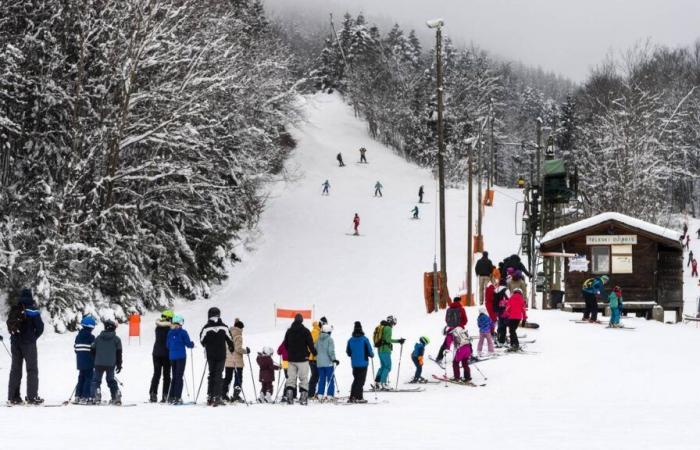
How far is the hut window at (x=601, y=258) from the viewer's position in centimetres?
3017

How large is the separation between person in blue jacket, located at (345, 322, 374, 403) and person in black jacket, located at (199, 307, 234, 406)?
2227 mm

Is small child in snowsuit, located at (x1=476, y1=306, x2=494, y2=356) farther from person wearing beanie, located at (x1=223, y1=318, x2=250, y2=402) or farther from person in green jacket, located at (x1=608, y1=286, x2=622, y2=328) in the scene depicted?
person in green jacket, located at (x1=608, y1=286, x2=622, y2=328)

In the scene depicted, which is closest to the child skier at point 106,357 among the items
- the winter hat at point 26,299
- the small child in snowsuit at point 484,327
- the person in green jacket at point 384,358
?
the winter hat at point 26,299

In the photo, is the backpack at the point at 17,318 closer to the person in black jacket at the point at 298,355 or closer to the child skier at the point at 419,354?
the person in black jacket at the point at 298,355

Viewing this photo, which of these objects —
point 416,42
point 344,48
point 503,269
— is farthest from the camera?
point 416,42

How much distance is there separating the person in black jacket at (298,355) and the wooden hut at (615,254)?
60.6 ft

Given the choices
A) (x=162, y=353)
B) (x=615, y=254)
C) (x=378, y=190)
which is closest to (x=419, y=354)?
(x=162, y=353)

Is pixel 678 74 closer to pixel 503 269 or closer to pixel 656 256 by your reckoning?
pixel 656 256

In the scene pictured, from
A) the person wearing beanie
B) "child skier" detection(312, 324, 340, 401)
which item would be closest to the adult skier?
"child skier" detection(312, 324, 340, 401)

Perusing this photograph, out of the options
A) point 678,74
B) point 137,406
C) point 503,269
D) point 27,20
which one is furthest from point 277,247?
point 678,74

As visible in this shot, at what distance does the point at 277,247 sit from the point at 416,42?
9403 centimetres

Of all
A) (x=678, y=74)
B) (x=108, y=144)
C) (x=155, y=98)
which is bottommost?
(x=108, y=144)

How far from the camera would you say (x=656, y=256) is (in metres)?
30.0

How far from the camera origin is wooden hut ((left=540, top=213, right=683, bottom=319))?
97.6ft
